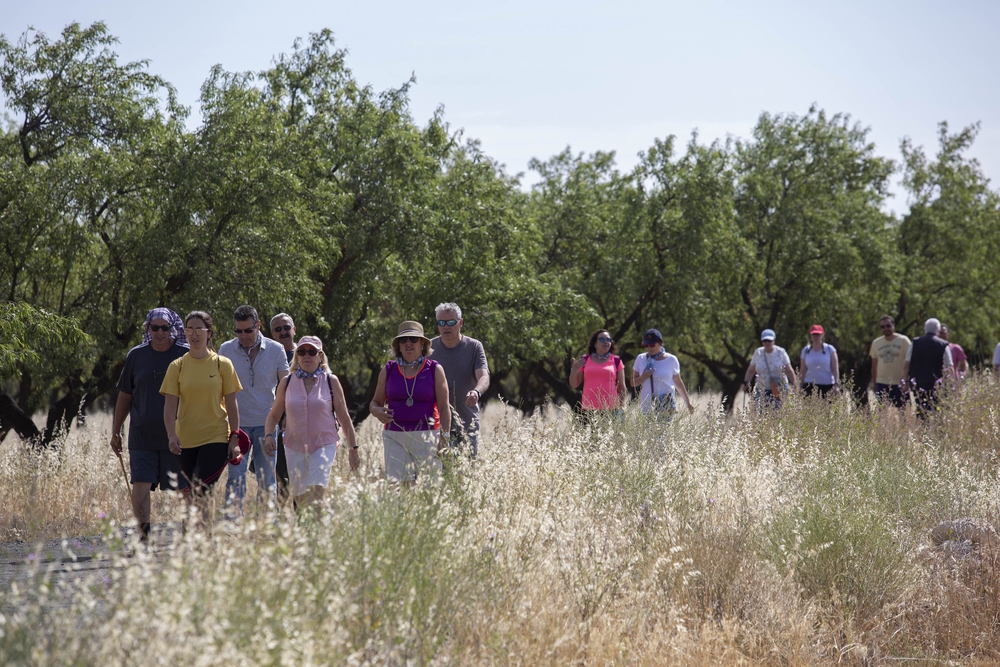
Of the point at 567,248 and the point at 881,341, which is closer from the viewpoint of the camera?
the point at 881,341

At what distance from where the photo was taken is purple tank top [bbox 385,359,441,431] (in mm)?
7449

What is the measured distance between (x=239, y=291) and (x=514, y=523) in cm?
853

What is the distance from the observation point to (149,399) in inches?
285

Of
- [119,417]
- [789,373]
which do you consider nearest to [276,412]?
[119,417]

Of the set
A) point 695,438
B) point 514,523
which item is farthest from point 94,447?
point 514,523

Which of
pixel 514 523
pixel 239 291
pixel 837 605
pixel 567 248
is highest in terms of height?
pixel 567 248

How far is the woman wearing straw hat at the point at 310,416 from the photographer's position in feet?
23.4

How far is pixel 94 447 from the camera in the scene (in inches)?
446

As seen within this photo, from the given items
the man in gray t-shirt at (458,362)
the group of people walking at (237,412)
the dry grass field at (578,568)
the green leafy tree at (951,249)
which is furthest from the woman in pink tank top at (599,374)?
the green leafy tree at (951,249)

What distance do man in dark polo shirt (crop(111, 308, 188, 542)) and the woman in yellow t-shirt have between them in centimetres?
18

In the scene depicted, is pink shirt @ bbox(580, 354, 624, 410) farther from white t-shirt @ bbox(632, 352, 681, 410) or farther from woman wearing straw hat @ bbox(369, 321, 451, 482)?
woman wearing straw hat @ bbox(369, 321, 451, 482)

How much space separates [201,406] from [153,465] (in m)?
0.65

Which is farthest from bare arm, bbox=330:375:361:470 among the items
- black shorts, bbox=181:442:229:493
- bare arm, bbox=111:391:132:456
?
bare arm, bbox=111:391:132:456

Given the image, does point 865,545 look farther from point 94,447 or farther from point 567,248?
point 567,248
